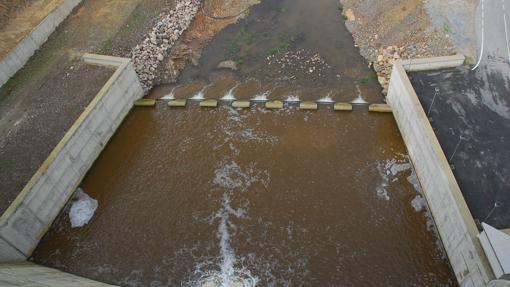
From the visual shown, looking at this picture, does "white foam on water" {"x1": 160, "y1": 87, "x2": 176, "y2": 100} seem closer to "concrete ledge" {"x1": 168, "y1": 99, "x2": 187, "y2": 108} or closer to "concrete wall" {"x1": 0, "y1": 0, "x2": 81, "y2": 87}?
"concrete ledge" {"x1": 168, "y1": 99, "x2": 187, "y2": 108}

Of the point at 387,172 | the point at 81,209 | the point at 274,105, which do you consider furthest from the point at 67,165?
the point at 387,172

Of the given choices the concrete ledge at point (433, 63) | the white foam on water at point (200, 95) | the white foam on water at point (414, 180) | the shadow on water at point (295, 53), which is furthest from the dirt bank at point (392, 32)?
the white foam on water at point (200, 95)

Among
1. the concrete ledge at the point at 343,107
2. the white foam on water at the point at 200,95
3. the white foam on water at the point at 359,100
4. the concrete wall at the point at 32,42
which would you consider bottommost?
the white foam on water at the point at 359,100

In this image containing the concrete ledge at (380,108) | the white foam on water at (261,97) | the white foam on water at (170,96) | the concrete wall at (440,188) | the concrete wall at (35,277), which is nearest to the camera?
the concrete wall at (440,188)

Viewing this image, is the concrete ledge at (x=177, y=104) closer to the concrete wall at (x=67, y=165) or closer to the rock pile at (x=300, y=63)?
the concrete wall at (x=67, y=165)

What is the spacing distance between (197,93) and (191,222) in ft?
26.9

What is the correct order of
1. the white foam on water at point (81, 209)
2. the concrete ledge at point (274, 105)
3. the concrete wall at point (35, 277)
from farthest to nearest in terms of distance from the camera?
the concrete ledge at point (274, 105) → the white foam on water at point (81, 209) → the concrete wall at point (35, 277)

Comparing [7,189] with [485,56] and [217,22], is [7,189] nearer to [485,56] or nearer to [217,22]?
[217,22]

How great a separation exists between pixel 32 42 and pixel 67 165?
362 inches

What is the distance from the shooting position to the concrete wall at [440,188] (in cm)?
1070

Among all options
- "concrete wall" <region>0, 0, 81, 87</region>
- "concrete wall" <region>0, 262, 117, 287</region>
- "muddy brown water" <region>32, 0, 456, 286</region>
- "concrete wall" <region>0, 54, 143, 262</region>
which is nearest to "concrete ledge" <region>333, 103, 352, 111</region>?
"muddy brown water" <region>32, 0, 456, 286</region>

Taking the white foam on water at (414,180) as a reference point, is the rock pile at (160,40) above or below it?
above

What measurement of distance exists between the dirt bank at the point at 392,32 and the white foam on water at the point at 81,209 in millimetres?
15273

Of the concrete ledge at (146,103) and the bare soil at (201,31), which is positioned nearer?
the concrete ledge at (146,103)
